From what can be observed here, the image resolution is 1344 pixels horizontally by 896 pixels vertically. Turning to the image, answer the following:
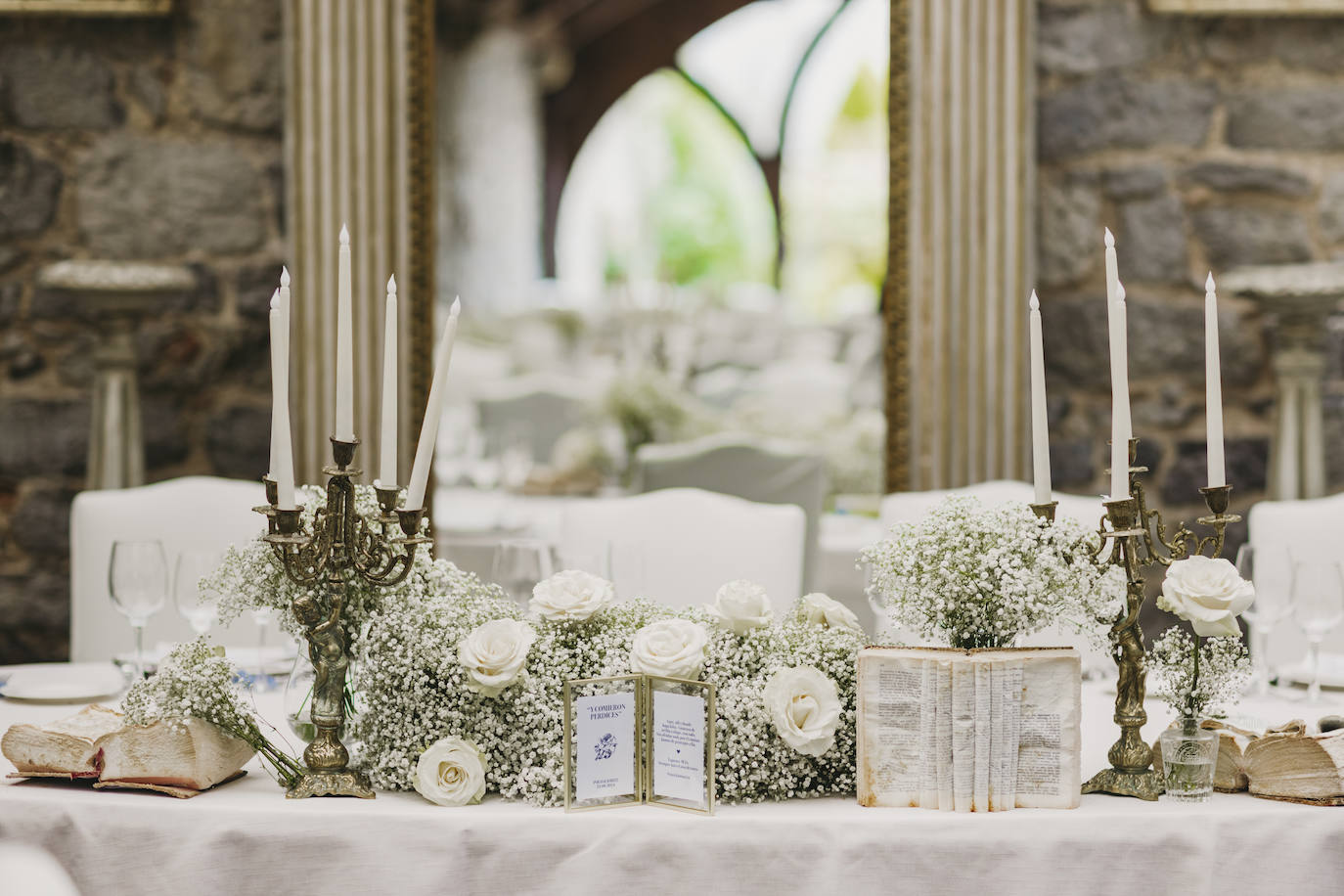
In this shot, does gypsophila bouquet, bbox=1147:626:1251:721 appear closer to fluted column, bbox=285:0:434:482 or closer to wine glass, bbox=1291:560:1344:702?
wine glass, bbox=1291:560:1344:702

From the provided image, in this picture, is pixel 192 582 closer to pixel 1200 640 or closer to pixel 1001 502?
pixel 1200 640

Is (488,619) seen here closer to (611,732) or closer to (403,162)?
(611,732)

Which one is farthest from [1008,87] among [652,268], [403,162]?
[652,268]

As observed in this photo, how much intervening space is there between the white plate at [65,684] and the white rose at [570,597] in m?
0.77

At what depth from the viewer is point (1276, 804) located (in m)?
1.21

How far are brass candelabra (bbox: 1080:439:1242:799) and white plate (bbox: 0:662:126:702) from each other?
4.12ft

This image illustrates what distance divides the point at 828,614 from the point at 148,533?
1531 mm

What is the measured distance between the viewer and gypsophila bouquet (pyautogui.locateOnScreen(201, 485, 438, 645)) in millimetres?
1269

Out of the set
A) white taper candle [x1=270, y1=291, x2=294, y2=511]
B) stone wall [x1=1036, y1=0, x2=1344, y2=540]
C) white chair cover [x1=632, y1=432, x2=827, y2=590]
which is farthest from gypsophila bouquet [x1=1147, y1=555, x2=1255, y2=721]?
stone wall [x1=1036, y1=0, x2=1344, y2=540]

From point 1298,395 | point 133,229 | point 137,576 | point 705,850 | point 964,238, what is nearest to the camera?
point 705,850

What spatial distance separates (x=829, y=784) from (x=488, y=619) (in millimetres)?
370

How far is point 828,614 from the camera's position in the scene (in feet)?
4.43

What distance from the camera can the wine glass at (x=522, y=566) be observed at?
1576 mm

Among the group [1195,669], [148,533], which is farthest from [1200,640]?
[148,533]
